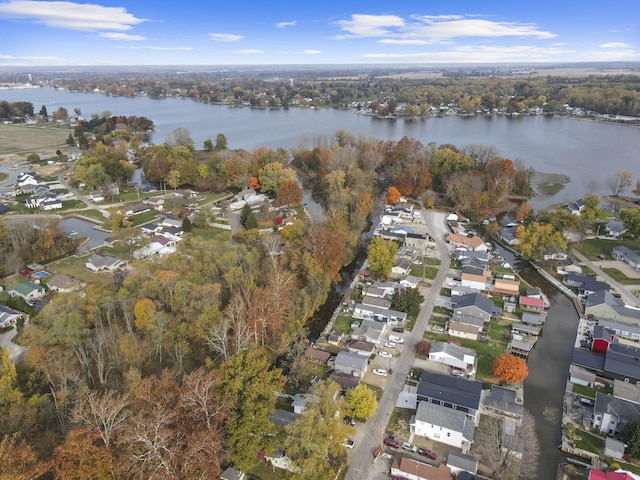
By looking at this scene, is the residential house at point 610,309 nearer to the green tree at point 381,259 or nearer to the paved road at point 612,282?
the paved road at point 612,282

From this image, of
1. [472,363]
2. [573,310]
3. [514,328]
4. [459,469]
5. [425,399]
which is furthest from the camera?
[573,310]

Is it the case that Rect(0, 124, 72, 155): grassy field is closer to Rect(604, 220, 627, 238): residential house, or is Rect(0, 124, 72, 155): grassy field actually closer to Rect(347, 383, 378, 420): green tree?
Rect(347, 383, 378, 420): green tree

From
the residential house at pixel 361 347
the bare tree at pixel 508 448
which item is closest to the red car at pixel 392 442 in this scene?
the bare tree at pixel 508 448

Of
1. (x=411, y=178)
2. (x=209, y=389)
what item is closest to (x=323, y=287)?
(x=209, y=389)

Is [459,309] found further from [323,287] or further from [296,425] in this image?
[296,425]

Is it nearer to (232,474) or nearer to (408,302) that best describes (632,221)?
(408,302)

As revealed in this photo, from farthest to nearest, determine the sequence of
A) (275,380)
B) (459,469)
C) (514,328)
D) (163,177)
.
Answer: (163,177), (514,328), (275,380), (459,469)
